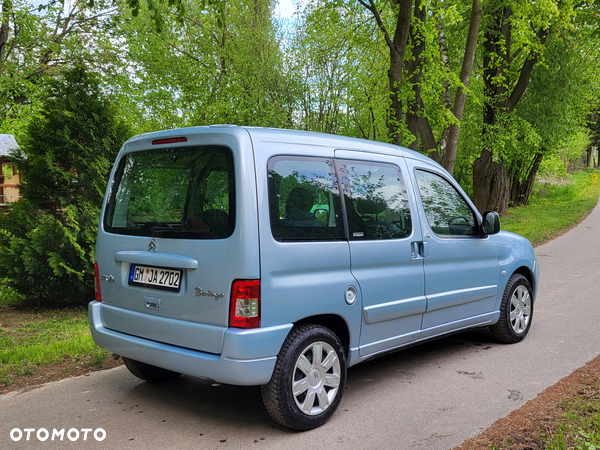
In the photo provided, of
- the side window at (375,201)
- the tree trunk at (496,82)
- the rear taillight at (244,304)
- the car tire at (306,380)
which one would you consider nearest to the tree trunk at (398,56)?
the tree trunk at (496,82)

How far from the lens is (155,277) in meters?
3.87

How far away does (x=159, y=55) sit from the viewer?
65.2ft

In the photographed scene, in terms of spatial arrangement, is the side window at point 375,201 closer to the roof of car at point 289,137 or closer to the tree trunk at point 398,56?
the roof of car at point 289,137

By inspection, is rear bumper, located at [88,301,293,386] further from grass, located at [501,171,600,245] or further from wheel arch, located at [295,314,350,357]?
grass, located at [501,171,600,245]

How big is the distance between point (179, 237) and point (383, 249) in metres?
1.67

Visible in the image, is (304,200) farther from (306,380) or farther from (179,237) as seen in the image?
(306,380)

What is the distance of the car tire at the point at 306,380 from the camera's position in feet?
11.8

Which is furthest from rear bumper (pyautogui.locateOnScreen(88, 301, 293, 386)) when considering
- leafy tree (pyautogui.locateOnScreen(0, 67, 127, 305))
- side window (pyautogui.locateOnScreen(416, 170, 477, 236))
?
leafy tree (pyautogui.locateOnScreen(0, 67, 127, 305))

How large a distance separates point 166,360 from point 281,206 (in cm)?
133

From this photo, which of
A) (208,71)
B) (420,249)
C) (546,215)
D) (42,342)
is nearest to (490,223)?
(420,249)

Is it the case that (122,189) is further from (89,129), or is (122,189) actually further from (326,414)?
(89,129)

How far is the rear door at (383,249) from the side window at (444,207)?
28cm

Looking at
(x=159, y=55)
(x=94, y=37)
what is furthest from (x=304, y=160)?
(x=94, y=37)

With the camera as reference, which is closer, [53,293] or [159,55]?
[53,293]
